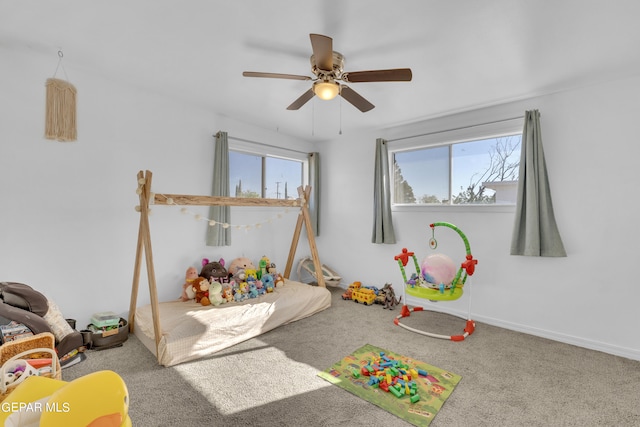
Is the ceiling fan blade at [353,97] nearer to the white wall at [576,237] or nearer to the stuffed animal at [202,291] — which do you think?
the white wall at [576,237]

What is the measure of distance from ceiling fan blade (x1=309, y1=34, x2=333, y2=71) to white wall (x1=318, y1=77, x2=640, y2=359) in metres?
2.33

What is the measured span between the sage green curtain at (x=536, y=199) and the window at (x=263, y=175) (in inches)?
129

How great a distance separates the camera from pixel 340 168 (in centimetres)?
486

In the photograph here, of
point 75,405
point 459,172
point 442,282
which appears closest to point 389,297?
point 442,282

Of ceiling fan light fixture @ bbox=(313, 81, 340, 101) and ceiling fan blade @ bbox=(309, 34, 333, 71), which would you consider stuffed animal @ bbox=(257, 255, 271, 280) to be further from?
ceiling fan blade @ bbox=(309, 34, 333, 71)

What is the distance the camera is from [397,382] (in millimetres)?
2129

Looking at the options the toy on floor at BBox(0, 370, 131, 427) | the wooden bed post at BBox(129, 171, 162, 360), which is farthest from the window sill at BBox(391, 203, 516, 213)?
the toy on floor at BBox(0, 370, 131, 427)

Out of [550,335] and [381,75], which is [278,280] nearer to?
[381,75]

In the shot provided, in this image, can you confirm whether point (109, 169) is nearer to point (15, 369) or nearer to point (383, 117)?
point (15, 369)

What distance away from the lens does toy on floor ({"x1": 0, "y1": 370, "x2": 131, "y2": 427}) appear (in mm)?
1034

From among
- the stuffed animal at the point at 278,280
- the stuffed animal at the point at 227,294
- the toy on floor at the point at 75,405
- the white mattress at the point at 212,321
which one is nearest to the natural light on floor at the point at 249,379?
the white mattress at the point at 212,321

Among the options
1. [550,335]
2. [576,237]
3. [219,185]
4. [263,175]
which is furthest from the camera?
[263,175]

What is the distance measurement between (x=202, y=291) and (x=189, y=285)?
22 cm

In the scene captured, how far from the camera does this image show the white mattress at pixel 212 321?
8.05 feet
